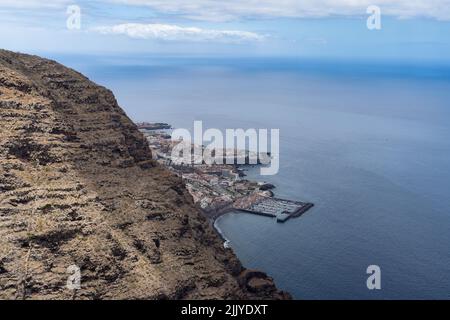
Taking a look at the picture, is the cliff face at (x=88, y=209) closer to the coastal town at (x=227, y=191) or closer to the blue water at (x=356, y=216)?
the blue water at (x=356, y=216)

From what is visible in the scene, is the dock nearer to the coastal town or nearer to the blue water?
the coastal town

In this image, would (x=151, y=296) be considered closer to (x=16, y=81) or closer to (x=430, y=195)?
(x=16, y=81)

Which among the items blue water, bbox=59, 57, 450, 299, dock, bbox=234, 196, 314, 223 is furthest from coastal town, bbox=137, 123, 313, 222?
blue water, bbox=59, 57, 450, 299

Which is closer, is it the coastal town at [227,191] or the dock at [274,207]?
the dock at [274,207]

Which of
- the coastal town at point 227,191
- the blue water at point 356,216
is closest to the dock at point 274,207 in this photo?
the coastal town at point 227,191

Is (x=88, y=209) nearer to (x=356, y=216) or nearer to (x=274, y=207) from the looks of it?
(x=274, y=207)

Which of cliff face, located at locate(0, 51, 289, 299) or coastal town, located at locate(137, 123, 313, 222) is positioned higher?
cliff face, located at locate(0, 51, 289, 299)

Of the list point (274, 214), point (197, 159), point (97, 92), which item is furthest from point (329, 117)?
point (97, 92)

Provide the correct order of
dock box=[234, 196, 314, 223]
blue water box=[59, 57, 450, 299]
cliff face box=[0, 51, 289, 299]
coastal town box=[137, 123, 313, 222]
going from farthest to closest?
coastal town box=[137, 123, 313, 222], dock box=[234, 196, 314, 223], blue water box=[59, 57, 450, 299], cliff face box=[0, 51, 289, 299]
